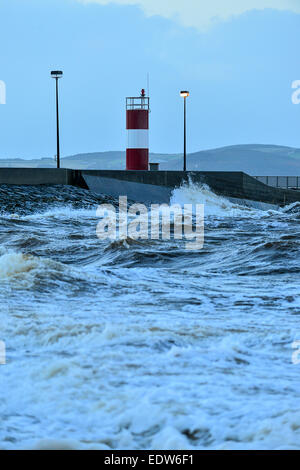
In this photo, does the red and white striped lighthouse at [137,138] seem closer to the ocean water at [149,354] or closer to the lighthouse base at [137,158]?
the lighthouse base at [137,158]

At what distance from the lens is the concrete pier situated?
2025 cm

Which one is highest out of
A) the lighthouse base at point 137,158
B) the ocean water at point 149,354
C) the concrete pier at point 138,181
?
the lighthouse base at point 137,158

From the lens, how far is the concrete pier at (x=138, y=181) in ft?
66.4

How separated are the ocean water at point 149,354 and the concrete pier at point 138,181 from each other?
11.2m

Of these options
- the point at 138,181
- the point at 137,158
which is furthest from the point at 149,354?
the point at 137,158

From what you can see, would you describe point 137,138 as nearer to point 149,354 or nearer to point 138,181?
point 138,181

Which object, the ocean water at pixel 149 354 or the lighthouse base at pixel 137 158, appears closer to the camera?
the ocean water at pixel 149 354

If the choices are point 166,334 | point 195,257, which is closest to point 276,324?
point 166,334

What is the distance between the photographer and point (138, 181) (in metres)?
21.2

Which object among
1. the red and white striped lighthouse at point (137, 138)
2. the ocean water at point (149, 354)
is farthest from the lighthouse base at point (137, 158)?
the ocean water at point (149, 354)

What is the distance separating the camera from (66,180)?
20688 millimetres

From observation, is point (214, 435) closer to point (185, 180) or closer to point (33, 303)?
point (33, 303)

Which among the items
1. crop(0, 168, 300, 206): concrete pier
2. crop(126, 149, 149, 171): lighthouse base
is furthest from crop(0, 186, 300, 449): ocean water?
crop(126, 149, 149, 171): lighthouse base

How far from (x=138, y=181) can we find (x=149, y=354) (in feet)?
55.5
